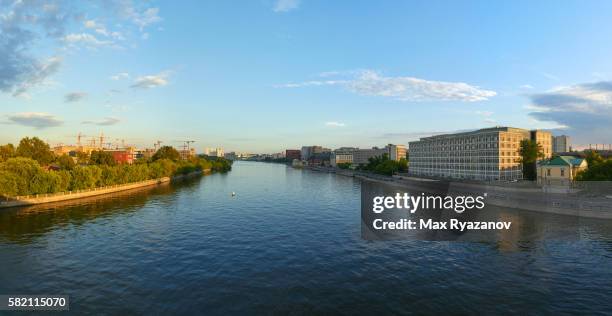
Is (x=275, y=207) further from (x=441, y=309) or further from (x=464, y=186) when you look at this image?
(x=464, y=186)

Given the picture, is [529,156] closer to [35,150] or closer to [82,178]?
[82,178]

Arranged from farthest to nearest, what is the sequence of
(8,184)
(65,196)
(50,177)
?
(65,196) → (50,177) → (8,184)

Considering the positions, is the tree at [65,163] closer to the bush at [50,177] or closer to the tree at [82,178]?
the bush at [50,177]

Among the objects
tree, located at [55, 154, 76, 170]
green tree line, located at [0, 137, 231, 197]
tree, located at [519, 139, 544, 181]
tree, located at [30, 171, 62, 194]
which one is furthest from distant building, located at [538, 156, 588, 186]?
tree, located at [55, 154, 76, 170]

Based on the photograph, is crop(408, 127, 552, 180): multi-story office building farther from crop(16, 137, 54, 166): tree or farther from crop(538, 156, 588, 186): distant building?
crop(16, 137, 54, 166): tree

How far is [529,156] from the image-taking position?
360 feet

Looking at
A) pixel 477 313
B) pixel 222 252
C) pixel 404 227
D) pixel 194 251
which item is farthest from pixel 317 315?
pixel 404 227

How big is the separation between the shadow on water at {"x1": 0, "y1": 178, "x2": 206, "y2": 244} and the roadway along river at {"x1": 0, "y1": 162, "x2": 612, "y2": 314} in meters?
0.70

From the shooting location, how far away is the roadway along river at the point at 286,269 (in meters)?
26.9

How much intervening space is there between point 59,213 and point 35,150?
83.5 meters

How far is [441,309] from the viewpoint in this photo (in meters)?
26.1

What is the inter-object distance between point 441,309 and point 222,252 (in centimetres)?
2667

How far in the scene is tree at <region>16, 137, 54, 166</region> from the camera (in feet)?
403

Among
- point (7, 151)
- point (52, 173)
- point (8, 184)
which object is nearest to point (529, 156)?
point (52, 173)
